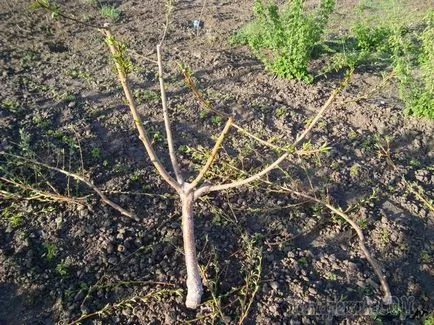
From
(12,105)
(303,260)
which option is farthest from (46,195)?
(303,260)

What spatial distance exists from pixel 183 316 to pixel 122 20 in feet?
13.2

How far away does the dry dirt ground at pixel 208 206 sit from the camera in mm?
2701

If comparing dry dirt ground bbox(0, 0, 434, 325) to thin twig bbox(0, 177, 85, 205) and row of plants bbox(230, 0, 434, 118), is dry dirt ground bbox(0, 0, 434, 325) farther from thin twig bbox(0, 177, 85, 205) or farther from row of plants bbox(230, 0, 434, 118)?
row of plants bbox(230, 0, 434, 118)

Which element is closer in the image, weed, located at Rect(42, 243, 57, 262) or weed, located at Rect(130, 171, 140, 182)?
weed, located at Rect(42, 243, 57, 262)

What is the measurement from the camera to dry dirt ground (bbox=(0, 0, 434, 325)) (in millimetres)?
2701

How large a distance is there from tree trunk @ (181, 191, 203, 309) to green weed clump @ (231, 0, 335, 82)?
2.46 m

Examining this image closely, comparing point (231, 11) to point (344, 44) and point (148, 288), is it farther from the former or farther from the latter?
point (148, 288)

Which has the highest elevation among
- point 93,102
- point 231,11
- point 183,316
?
point 231,11

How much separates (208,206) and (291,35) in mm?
2060

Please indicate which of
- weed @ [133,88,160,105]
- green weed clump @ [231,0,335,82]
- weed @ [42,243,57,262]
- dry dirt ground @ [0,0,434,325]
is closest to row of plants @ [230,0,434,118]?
green weed clump @ [231,0,335,82]

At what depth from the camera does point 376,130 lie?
390cm

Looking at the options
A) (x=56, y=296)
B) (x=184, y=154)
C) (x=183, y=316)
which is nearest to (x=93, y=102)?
(x=184, y=154)

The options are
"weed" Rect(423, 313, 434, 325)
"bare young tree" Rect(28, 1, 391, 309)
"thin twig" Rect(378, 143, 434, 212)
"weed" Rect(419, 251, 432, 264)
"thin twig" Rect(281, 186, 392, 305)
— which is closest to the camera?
"bare young tree" Rect(28, 1, 391, 309)

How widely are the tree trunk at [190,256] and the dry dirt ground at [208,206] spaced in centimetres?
8
